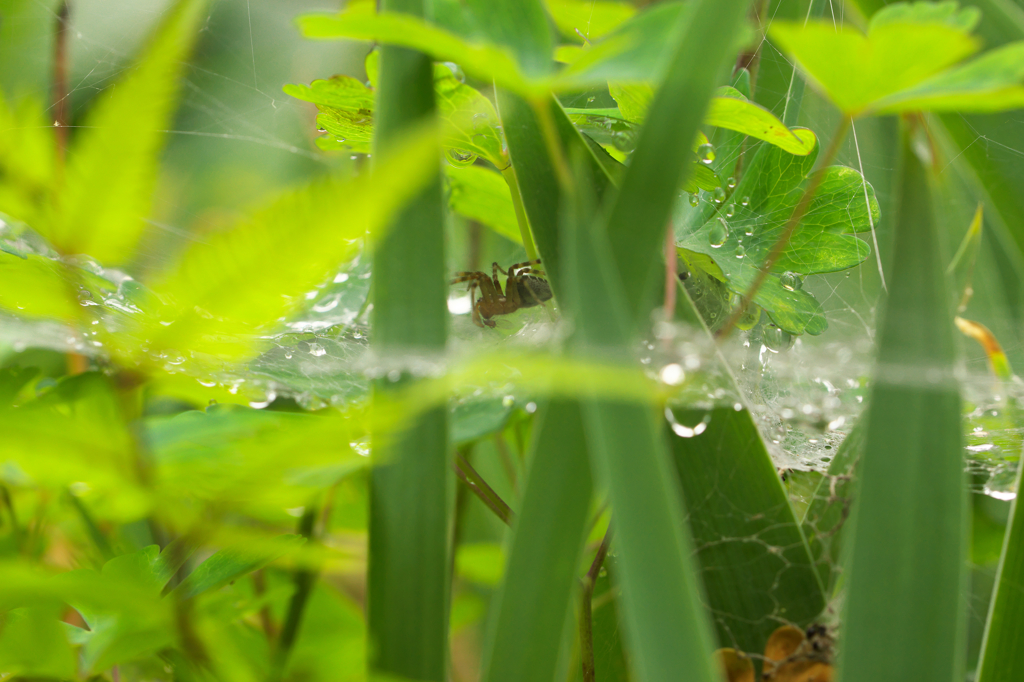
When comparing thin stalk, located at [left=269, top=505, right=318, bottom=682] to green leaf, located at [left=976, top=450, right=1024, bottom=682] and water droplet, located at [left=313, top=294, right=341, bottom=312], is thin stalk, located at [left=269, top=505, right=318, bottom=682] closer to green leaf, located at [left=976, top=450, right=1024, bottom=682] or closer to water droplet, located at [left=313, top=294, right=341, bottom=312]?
water droplet, located at [left=313, top=294, right=341, bottom=312]

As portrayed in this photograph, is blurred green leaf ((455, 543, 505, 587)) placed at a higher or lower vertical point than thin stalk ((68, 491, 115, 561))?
lower

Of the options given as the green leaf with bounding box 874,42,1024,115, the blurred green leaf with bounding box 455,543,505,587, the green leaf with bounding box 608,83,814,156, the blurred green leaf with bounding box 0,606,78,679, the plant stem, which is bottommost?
the blurred green leaf with bounding box 455,543,505,587

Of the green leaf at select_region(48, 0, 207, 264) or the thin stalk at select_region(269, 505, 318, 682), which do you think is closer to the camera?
the green leaf at select_region(48, 0, 207, 264)

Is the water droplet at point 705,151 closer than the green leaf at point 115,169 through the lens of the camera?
No

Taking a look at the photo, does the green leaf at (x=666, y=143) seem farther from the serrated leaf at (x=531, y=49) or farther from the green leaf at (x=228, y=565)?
the green leaf at (x=228, y=565)

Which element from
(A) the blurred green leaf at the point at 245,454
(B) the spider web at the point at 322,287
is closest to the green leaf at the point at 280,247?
(A) the blurred green leaf at the point at 245,454

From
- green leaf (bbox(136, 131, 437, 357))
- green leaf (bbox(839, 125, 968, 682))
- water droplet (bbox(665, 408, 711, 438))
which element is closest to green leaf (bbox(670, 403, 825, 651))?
water droplet (bbox(665, 408, 711, 438))

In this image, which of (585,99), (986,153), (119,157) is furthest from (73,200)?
(986,153)
